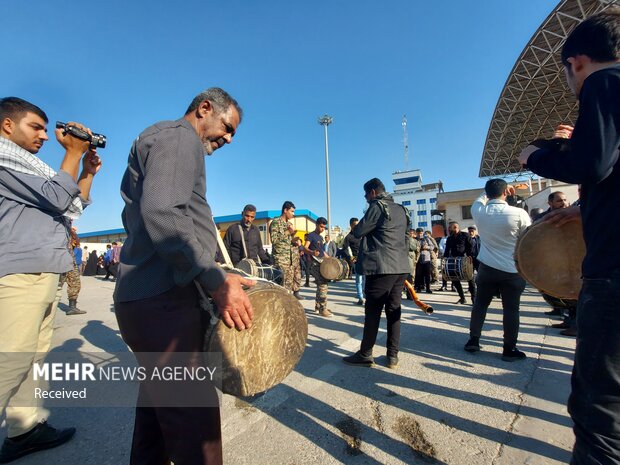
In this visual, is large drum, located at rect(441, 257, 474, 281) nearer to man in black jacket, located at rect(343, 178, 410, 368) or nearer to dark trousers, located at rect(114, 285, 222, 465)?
man in black jacket, located at rect(343, 178, 410, 368)

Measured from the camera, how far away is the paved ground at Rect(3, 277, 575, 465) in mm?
1966

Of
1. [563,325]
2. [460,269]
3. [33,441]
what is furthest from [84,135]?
[460,269]

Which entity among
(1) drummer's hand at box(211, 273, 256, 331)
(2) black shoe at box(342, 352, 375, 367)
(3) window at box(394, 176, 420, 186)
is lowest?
(2) black shoe at box(342, 352, 375, 367)

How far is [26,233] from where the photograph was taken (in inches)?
71.2

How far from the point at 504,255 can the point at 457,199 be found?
29036 millimetres

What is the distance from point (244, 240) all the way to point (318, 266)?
1.67 m

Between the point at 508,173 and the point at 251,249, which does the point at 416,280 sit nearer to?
the point at 251,249

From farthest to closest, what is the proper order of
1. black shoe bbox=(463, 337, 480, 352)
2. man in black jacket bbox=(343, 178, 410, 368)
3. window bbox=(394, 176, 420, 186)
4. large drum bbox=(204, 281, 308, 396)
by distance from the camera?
1. window bbox=(394, 176, 420, 186)
2. black shoe bbox=(463, 337, 480, 352)
3. man in black jacket bbox=(343, 178, 410, 368)
4. large drum bbox=(204, 281, 308, 396)

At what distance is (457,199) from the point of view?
29.9m

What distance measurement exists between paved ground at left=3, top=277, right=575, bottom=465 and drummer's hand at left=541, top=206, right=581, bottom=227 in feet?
4.59

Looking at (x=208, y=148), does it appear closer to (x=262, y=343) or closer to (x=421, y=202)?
(x=262, y=343)

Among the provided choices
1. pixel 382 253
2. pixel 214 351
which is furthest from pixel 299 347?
pixel 382 253

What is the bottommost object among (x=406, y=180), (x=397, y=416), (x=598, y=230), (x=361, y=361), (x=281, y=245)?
(x=397, y=416)

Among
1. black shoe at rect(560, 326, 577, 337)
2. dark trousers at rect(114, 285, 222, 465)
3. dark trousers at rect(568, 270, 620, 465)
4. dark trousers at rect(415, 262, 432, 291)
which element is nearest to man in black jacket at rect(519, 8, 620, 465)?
dark trousers at rect(568, 270, 620, 465)
